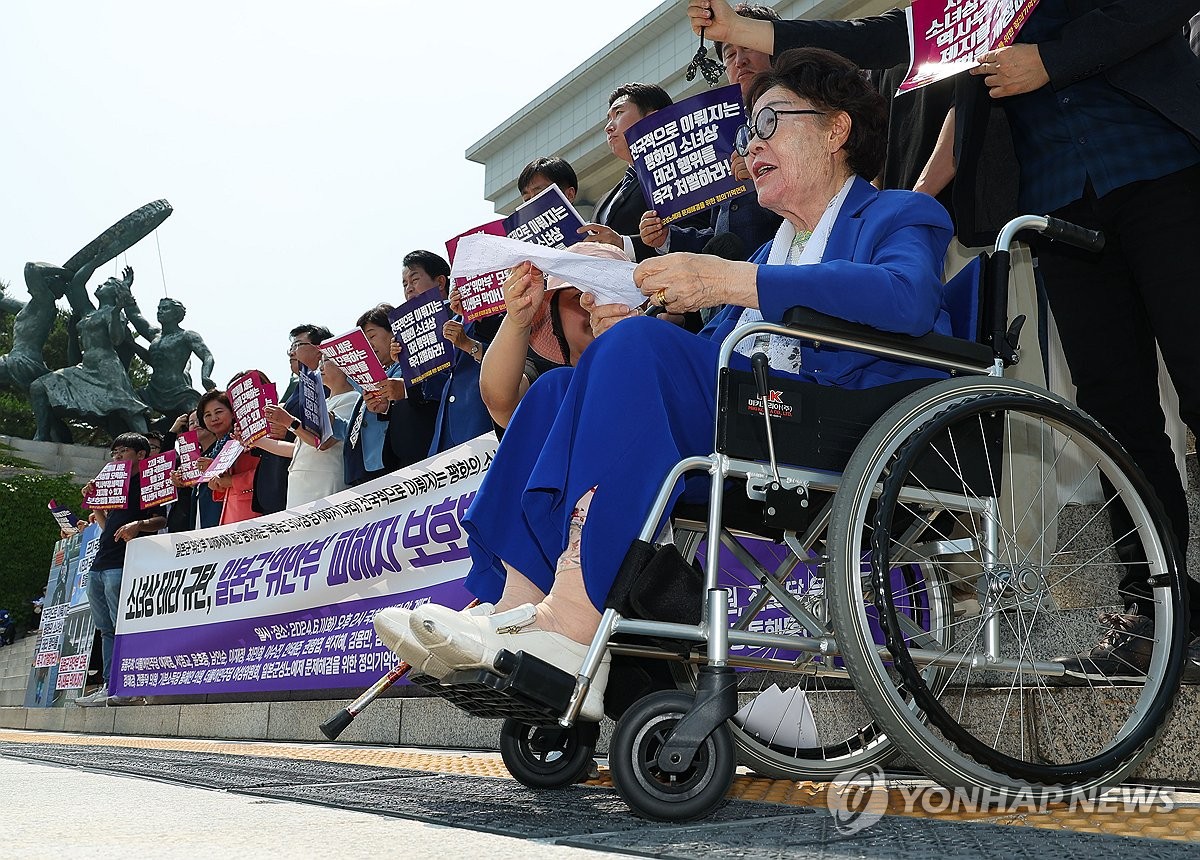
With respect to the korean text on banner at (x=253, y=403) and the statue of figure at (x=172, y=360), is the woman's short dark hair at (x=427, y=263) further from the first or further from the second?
the statue of figure at (x=172, y=360)

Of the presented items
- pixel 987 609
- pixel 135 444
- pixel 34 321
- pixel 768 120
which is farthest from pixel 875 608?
pixel 34 321

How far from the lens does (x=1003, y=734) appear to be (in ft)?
6.04

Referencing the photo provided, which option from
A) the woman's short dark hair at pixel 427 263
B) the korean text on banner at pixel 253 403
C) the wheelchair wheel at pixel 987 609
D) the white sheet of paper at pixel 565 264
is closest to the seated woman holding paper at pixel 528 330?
the white sheet of paper at pixel 565 264

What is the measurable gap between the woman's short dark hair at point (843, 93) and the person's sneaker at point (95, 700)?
572 cm

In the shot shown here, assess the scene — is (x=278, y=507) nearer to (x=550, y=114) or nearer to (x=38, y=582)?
(x=550, y=114)

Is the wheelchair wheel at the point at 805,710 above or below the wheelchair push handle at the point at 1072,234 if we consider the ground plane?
below

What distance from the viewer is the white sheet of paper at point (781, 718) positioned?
1.92 metres

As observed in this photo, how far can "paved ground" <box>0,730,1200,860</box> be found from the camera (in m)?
1.10

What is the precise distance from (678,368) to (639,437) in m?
0.17

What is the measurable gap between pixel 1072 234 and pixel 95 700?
6.37m

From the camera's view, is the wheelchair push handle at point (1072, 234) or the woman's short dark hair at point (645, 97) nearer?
the wheelchair push handle at point (1072, 234)
